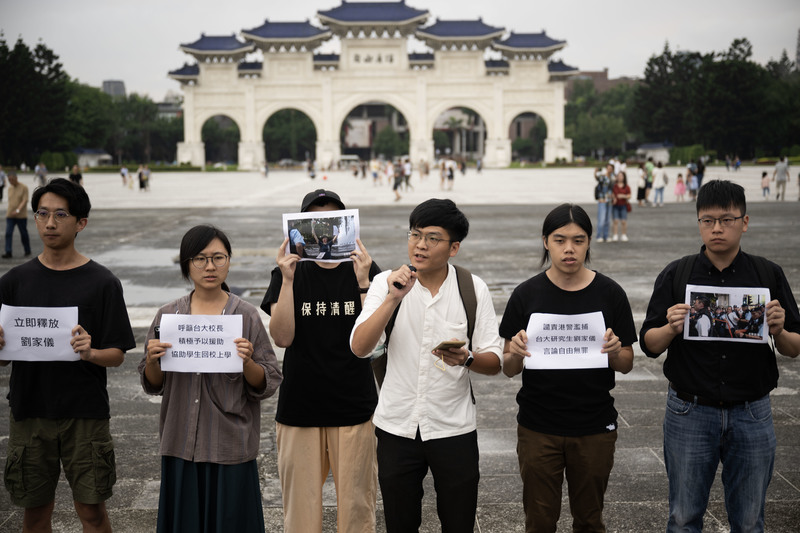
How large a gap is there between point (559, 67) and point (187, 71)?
33.4 metres

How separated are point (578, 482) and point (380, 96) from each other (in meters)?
70.5

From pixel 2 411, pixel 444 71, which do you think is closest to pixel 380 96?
pixel 444 71

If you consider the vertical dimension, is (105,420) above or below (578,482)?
above

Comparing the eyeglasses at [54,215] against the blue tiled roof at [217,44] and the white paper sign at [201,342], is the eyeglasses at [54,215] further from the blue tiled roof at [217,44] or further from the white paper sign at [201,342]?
the blue tiled roof at [217,44]

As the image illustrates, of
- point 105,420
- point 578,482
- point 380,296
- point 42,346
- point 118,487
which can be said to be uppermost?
point 380,296

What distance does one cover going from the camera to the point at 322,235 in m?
3.36

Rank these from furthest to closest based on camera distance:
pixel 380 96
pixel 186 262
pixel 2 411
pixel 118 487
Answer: pixel 380 96
pixel 2 411
pixel 118 487
pixel 186 262

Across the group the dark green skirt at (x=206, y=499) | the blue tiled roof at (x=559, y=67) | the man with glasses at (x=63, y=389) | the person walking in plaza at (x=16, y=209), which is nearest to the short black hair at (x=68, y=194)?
the man with glasses at (x=63, y=389)

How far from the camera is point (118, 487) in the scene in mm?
4316

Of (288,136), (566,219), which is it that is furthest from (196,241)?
(288,136)

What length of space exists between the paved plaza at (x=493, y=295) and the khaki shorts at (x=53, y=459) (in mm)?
619

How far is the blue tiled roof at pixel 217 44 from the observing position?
2842 inches

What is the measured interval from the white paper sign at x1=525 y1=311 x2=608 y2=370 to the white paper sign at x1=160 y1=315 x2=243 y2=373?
1166 millimetres

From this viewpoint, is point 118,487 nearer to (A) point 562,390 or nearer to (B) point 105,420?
(B) point 105,420
